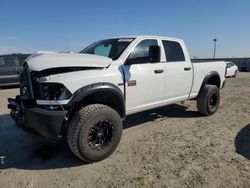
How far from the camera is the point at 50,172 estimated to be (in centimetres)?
364

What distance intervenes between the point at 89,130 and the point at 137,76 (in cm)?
140

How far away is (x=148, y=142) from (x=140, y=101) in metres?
0.78

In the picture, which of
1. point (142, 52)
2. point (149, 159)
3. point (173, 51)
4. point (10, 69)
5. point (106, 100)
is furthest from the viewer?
point (10, 69)

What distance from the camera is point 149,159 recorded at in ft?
13.0

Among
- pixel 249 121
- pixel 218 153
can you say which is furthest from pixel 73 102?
pixel 249 121

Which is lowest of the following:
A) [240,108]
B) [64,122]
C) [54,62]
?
[240,108]

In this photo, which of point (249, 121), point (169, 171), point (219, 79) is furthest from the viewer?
point (219, 79)

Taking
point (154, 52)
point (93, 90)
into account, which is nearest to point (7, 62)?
point (154, 52)

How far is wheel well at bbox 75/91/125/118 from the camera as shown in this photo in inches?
157

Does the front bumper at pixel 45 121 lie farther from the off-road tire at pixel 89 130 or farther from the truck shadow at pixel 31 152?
the truck shadow at pixel 31 152

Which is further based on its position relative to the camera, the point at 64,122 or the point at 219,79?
the point at 219,79

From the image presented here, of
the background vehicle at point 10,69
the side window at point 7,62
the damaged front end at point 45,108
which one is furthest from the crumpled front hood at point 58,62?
the side window at point 7,62

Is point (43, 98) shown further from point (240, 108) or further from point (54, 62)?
point (240, 108)

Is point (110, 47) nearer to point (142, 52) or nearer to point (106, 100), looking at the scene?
point (142, 52)
